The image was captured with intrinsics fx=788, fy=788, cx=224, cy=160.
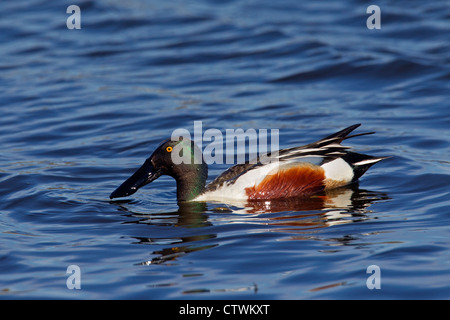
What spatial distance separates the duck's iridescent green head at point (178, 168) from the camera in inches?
328

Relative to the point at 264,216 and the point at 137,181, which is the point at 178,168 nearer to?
the point at 137,181

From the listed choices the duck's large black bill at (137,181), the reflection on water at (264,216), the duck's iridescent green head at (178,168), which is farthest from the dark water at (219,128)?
the duck's iridescent green head at (178,168)

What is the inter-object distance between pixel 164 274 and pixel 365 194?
9.82 ft

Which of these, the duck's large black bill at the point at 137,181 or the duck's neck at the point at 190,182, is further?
the duck's neck at the point at 190,182

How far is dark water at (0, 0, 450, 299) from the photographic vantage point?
6.16 metres

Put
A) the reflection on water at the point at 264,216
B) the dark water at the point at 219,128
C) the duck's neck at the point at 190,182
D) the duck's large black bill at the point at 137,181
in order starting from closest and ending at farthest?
the dark water at the point at 219,128, the reflection on water at the point at 264,216, the duck's large black bill at the point at 137,181, the duck's neck at the point at 190,182

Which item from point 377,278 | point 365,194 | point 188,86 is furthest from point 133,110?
point 377,278

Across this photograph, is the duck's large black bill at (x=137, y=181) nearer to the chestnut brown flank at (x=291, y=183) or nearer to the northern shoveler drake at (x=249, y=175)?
the northern shoveler drake at (x=249, y=175)

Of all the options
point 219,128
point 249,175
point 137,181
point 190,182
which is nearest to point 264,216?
point 249,175

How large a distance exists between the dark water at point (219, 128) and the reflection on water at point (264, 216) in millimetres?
28

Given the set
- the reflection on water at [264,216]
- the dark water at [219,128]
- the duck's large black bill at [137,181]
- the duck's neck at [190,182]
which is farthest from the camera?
the duck's neck at [190,182]

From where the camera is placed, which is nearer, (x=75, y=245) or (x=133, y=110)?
(x=75, y=245)

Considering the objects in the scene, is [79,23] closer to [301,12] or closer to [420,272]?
[301,12]

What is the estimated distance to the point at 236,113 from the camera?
11914 millimetres
